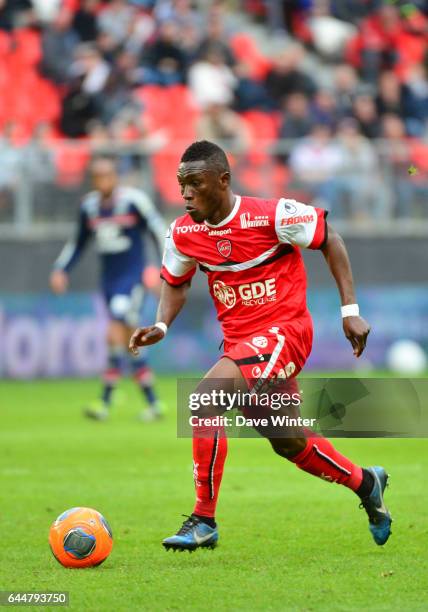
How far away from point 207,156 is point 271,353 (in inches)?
43.1

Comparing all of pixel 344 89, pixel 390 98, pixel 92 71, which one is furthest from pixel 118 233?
pixel 390 98

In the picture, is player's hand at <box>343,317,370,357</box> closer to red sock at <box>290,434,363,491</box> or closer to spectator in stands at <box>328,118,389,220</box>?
red sock at <box>290,434,363,491</box>

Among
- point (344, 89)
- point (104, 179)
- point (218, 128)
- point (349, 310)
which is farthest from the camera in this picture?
point (344, 89)

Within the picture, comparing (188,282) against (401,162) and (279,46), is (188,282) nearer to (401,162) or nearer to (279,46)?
(401,162)

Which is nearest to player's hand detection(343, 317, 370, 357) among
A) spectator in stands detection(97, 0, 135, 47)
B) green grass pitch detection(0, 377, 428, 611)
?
green grass pitch detection(0, 377, 428, 611)

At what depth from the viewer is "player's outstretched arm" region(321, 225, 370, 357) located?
620cm

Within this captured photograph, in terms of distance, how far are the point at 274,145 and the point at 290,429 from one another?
12.3 meters

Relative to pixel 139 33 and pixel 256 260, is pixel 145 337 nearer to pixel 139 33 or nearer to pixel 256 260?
pixel 256 260

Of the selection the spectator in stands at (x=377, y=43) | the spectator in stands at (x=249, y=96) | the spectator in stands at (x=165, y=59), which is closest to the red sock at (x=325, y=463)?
the spectator in stands at (x=165, y=59)

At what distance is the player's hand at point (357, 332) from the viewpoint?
6.19 meters

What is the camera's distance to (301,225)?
6.55 metres

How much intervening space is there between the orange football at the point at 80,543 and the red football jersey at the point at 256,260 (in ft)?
4.12

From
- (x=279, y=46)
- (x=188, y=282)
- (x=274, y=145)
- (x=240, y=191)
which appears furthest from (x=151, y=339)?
(x=279, y=46)
